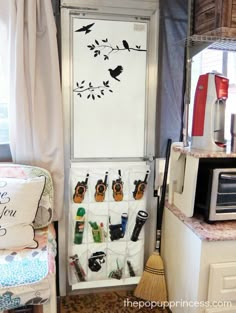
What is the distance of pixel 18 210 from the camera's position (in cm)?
159

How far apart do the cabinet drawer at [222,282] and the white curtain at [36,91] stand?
3.22ft

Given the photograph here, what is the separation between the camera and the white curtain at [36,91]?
1721mm

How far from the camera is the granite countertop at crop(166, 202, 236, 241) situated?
1.50 meters

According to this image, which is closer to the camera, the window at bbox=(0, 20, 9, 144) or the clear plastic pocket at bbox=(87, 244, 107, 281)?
the window at bbox=(0, 20, 9, 144)

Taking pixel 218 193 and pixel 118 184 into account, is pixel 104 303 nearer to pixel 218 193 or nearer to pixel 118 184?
pixel 118 184

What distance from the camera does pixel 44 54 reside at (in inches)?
71.6

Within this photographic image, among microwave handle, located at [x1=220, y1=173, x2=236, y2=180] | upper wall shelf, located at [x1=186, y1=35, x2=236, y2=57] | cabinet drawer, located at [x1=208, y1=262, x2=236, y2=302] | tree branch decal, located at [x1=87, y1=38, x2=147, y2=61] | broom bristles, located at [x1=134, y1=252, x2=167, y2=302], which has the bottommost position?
broom bristles, located at [x1=134, y1=252, x2=167, y2=302]

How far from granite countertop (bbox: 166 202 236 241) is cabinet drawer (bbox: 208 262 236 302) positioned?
0.15m

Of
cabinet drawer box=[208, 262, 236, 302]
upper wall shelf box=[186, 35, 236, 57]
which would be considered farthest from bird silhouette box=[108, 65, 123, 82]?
cabinet drawer box=[208, 262, 236, 302]

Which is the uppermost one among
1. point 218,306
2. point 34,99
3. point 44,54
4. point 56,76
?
point 44,54

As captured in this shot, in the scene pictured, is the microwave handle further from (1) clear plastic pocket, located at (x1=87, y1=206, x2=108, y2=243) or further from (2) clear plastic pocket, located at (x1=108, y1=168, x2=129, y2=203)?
(1) clear plastic pocket, located at (x1=87, y1=206, x2=108, y2=243)

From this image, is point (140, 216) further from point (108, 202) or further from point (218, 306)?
point (218, 306)

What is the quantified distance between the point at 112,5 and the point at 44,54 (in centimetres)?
52

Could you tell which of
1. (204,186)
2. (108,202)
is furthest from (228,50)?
(108,202)
